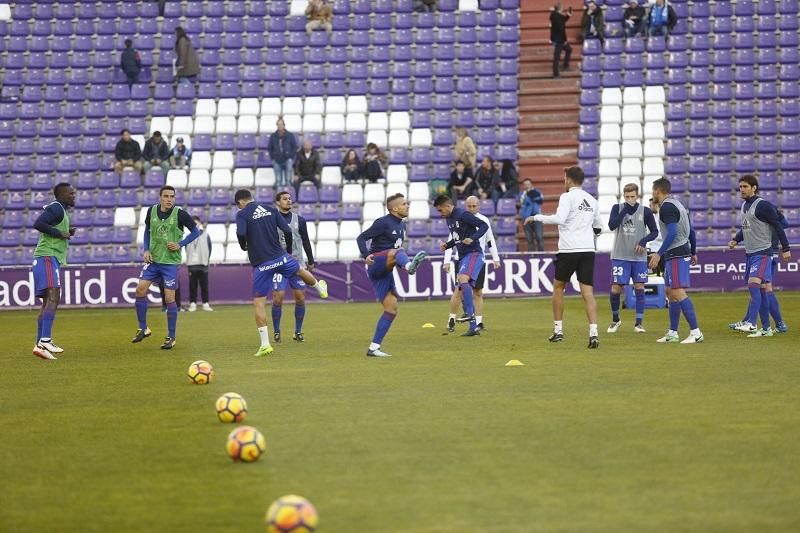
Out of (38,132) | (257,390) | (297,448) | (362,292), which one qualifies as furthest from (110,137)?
(297,448)

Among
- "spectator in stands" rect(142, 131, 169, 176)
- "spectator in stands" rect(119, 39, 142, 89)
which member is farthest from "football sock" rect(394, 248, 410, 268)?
"spectator in stands" rect(119, 39, 142, 89)

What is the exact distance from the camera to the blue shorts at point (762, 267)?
18281 millimetres

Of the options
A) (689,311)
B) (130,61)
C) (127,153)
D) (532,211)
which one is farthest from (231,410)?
(130,61)

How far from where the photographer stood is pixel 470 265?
786 inches

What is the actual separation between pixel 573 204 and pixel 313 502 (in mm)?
10356

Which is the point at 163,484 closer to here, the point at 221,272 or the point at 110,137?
the point at 221,272

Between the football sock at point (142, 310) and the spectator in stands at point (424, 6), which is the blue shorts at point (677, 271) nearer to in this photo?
the football sock at point (142, 310)

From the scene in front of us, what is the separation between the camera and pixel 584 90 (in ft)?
120

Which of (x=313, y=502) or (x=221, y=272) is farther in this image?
(x=221, y=272)

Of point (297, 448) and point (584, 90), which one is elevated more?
point (584, 90)

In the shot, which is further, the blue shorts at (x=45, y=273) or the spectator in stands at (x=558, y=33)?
the spectator in stands at (x=558, y=33)

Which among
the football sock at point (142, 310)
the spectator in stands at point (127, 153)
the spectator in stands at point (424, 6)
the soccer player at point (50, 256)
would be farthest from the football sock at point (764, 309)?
the spectator in stands at point (424, 6)

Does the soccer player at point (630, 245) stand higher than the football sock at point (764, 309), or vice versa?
the soccer player at point (630, 245)

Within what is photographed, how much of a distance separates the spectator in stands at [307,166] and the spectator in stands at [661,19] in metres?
10.9
